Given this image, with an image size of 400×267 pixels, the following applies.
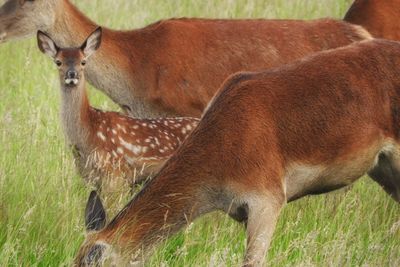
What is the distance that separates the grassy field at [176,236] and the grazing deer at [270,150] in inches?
8.1

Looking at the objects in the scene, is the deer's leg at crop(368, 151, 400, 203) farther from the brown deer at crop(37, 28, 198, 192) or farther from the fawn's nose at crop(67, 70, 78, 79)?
the fawn's nose at crop(67, 70, 78, 79)

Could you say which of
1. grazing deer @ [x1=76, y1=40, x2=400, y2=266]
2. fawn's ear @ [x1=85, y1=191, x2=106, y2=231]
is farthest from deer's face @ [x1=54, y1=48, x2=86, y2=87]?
fawn's ear @ [x1=85, y1=191, x2=106, y2=231]

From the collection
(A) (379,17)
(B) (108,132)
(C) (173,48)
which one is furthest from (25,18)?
(A) (379,17)

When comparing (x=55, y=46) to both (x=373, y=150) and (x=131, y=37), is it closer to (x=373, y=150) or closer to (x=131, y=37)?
(x=131, y=37)

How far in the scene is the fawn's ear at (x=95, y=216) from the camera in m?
6.57

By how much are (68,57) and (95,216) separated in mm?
2589

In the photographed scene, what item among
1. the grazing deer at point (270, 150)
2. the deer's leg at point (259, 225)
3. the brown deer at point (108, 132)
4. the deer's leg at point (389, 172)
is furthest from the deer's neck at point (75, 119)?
the deer's leg at point (259, 225)

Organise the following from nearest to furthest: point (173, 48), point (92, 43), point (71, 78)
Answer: point (71, 78), point (92, 43), point (173, 48)

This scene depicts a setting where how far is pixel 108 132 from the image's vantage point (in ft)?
29.5

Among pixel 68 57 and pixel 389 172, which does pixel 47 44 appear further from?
pixel 389 172

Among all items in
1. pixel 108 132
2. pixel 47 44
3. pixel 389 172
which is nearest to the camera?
pixel 389 172

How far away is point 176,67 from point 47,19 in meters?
1.11

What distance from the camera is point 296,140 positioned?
6.88 m

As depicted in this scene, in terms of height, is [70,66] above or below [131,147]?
above
